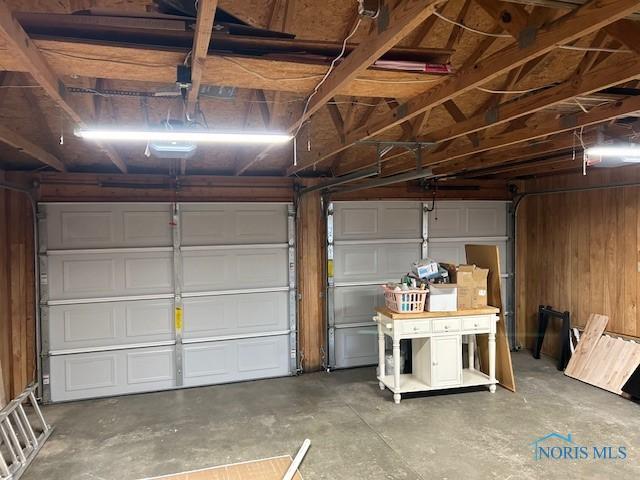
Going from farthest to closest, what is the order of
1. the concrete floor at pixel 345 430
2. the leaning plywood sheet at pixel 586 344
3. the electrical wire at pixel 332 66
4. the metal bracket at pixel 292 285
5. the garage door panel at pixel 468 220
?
the garage door panel at pixel 468 220
the metal bracket at pixel 292 285
the leaning plywood sheet at pixel 586 344
the concrete floor at pixel 345 430
the electrical wire at pixel 332 66

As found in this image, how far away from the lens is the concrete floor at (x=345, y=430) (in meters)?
3.50

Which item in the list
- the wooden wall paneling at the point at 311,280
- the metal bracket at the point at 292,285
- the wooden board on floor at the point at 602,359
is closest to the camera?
the wooden board on floor at the point at 602,359

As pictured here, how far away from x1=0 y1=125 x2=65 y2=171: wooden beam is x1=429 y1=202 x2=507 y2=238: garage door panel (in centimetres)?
465

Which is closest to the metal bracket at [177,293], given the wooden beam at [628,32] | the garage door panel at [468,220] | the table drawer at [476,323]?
the table drawer at [476,323]

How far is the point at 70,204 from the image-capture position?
→ 16.5 ft

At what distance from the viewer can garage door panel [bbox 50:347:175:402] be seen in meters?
4.98

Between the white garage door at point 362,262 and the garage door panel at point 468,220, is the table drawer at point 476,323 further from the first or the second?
the garage door panel at point 468,220

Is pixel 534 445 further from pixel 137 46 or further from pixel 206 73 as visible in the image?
pixel 137 46

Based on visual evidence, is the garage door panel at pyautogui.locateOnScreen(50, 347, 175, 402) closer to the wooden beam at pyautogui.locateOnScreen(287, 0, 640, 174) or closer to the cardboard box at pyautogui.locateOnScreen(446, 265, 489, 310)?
the cardboard box at pyautogui.locateOnScreen(446, 265, 489, 310)

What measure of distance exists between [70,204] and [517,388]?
5.50 metres

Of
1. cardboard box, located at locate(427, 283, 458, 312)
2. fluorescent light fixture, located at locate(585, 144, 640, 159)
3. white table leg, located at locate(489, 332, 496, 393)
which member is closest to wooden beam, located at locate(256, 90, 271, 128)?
cardboard box, located at locate(427, 283, 458, 312)

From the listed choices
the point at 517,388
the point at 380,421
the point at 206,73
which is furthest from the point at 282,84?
the point at 517,388

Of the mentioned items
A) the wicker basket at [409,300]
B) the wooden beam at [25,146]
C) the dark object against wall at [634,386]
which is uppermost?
the wooden beam at [25,146]

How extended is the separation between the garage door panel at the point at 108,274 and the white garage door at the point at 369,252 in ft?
6.99
